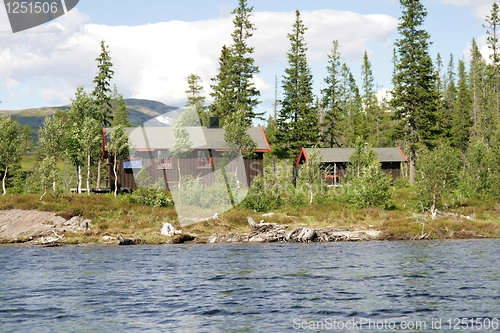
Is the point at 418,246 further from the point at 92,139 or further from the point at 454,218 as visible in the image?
the point at 92,139

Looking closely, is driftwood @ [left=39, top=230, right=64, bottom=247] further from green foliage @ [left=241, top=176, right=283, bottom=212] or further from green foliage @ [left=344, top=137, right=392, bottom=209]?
green foliage @ [left=344, top=137, right=392, bottom=209]

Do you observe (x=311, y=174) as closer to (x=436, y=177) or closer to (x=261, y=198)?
(x=261, y=198)

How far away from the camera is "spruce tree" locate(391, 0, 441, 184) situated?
64438mm

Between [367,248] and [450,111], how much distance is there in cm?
6959

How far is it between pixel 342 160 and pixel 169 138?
67.3ft

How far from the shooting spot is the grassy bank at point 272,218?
4038cm

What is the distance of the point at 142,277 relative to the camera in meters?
25.7

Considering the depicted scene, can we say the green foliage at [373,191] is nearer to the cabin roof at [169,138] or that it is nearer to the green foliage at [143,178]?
the cabin roof at [169,138]

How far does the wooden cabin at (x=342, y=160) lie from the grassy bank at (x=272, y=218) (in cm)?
1676

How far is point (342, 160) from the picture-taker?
67375 mm

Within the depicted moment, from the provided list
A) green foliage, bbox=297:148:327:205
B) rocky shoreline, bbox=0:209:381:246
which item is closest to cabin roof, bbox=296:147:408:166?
green foliage, bbox=297:148:327:205

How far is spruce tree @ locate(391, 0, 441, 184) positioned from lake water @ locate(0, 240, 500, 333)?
31.6 metres

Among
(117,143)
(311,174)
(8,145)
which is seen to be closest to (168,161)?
(117,143)

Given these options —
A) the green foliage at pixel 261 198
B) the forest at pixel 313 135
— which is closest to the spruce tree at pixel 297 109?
the forest at pixel 313 135
